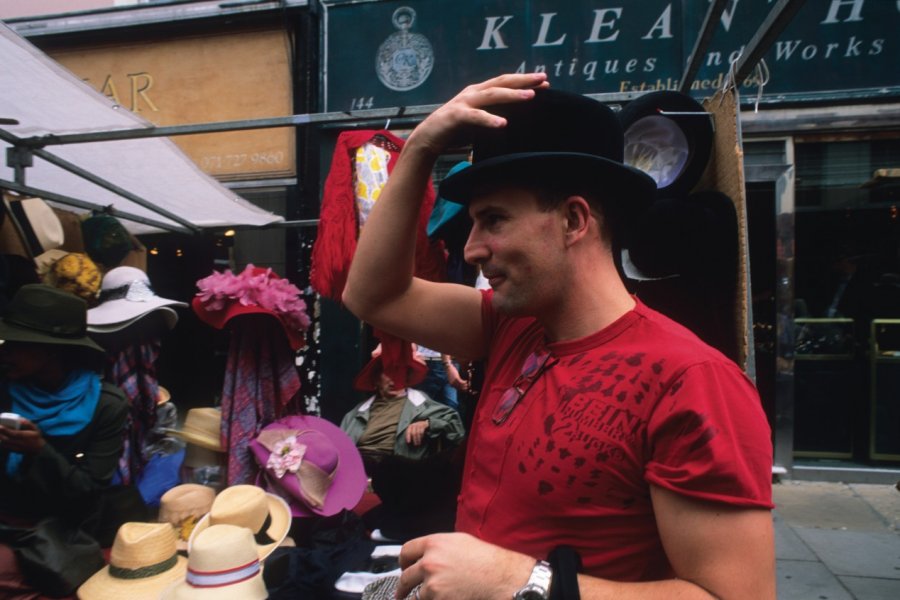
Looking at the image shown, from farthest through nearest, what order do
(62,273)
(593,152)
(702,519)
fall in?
(62,273) → (593,152) → (702,519)

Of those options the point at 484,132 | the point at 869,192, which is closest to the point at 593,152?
the point at 484,132

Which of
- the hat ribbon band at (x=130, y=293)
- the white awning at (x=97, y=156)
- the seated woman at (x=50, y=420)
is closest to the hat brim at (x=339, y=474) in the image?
the seated woman at (x=50, y=420)

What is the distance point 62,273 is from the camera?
4.23 meters

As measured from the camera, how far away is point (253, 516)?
11.3 feet

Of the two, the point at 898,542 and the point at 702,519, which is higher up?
the point at 702,519

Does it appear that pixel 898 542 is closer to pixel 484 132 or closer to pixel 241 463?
pixel 241 463

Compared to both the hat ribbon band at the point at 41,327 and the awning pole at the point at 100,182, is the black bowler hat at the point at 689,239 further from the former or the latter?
the awning pole at the point at 100,182

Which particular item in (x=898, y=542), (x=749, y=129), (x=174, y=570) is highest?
(x=749, y=129)

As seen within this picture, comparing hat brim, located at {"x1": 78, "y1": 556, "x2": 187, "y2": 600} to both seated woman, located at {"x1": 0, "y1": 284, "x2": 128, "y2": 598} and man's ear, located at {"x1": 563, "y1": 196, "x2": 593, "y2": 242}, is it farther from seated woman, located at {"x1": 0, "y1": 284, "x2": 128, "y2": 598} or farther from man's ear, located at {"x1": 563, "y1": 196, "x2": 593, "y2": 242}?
man's ear, located at {"x1": 563, "y1": 196, "x2": 593, "y2": 242}

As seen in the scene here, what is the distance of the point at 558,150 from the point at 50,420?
3.28 meters

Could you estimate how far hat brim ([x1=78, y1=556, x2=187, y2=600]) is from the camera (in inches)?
124

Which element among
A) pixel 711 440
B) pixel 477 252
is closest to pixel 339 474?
pixel 477 252

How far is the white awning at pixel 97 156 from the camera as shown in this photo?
4233mm

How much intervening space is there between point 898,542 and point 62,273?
6.63 metres
